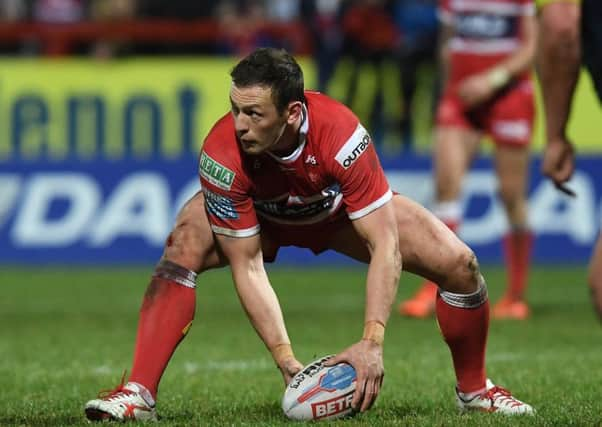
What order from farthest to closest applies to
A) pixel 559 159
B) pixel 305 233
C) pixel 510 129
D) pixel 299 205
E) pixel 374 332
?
pixel 510 129 → pixel 305 233 → pixel 299 205 → pixel 374 332 → pixel 559 159

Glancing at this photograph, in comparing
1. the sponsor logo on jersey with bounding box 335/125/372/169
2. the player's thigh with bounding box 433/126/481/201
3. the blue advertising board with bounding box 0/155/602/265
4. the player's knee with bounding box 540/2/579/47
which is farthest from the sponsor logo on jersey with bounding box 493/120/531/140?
the player's knee with bounding box 540/2/579/47

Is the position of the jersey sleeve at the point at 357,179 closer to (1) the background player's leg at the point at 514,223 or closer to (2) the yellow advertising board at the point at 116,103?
(1) the background player's leg at the point at 514,223

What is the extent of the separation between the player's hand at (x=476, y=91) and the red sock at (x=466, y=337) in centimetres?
439

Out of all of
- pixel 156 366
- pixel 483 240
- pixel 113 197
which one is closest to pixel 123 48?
pixel 113 197

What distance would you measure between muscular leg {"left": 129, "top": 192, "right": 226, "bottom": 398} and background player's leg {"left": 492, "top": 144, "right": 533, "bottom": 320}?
15.4 ft

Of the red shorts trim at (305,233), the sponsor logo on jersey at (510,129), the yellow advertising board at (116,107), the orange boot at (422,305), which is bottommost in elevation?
the yellow advertising board at (116,107)

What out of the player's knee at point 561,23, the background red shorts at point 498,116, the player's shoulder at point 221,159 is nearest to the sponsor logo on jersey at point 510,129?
the background red shorts at point 498,116

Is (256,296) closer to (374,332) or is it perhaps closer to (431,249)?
(374,332)

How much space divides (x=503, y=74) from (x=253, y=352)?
3.10 m

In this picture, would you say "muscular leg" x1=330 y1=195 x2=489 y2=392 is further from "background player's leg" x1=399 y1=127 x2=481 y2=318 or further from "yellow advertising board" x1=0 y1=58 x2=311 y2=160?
"yellow advertising board" x1=0 y1=58 x2=311 y2=160

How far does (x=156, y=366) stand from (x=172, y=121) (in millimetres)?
9307

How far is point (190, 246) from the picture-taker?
5.78 meters

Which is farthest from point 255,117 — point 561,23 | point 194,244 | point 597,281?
point 597,281

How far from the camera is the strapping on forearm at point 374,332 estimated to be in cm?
529
